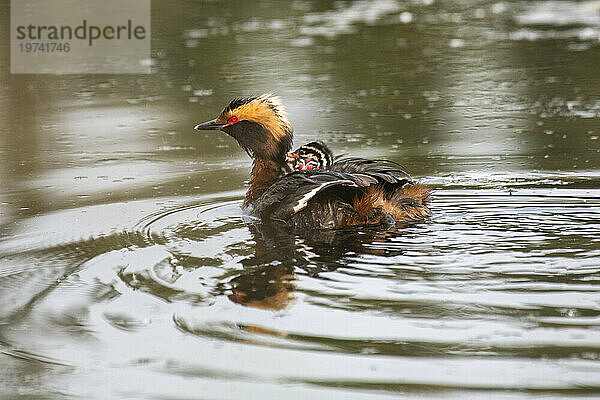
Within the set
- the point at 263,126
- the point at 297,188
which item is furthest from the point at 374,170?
the point at 263,126

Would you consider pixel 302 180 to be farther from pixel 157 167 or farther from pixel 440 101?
pixel 440 101

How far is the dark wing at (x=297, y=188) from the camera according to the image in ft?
22.3

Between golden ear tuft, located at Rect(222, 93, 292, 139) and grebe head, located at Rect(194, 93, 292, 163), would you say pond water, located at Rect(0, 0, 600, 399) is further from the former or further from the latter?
golden ear tuft, located at Rect(222, 93, 292, 139)

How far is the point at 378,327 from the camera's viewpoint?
4.83 meters

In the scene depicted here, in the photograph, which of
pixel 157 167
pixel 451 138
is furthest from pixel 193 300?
pixel 451 138

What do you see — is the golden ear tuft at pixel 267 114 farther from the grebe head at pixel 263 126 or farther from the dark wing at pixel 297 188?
the dark wing at pixel 297 188

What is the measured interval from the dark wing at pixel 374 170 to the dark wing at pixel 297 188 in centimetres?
7

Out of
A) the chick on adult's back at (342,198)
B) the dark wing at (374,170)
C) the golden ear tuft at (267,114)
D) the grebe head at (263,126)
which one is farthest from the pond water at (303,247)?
the golden ear tuft at (267,114)

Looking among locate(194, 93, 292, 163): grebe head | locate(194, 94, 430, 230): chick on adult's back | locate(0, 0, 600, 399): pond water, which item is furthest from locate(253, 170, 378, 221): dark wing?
locate(194, 93, 292, 163): grebe head

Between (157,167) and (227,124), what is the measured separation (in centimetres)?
138

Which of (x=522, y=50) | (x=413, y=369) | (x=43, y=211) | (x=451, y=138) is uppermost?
(x=522, y=50)

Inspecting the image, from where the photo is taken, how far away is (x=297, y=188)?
7.05m

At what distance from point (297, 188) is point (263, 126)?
100 cm

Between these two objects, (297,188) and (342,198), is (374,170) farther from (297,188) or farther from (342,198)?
(297,188)
